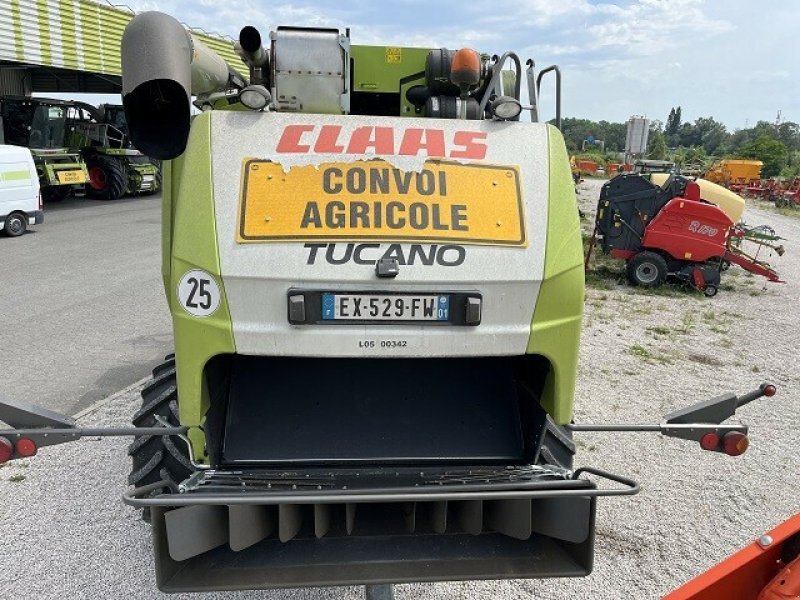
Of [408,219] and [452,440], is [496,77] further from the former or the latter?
[452,440]

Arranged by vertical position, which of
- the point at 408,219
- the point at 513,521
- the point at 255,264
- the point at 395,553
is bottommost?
the point at 395,553

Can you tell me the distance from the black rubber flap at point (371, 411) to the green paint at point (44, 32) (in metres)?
16.6

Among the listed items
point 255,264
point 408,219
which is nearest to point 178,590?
point 255,264

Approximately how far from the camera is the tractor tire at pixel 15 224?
1278 centimetres

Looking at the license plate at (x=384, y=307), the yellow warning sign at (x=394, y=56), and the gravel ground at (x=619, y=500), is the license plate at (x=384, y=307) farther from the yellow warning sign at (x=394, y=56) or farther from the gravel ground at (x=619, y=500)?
the yellow warning sign at (x=394, y=56)

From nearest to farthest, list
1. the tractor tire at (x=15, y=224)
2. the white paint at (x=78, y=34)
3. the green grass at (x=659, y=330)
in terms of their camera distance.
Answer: the green grass at (x=659, y=330) → the tractor tire at (x=15, y=224) → the white paint at (x=78, y=34)

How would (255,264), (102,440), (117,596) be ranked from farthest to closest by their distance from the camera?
(102,440), (117,596), (255,264)

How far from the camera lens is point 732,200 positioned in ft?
39.8

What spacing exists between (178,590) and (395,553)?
0.81 metres

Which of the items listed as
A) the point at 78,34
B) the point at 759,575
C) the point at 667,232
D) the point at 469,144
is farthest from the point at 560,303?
the point at 78,34

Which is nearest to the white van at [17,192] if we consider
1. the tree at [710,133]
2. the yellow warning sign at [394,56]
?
the yellow warning sign at [394,56]

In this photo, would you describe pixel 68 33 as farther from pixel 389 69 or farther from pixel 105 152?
pixel 389 69

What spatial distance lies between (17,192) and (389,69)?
10994 mm

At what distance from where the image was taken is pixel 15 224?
1295cm
